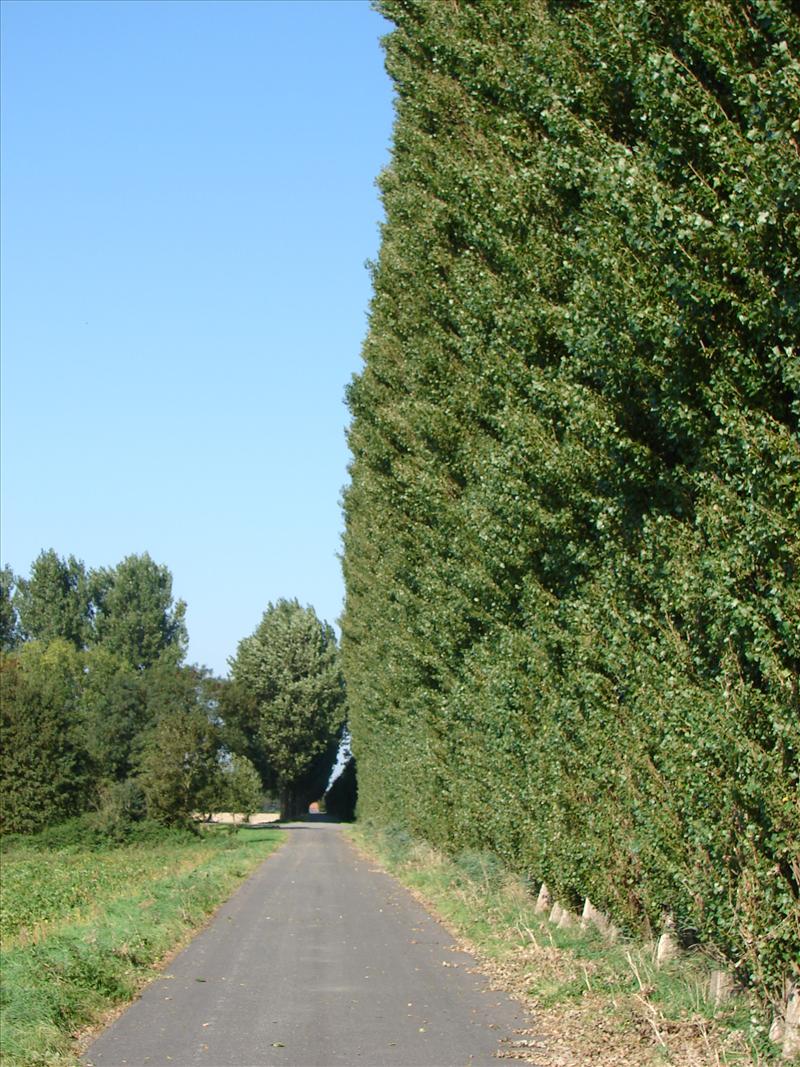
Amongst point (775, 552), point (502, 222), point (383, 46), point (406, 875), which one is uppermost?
point (383, 46)

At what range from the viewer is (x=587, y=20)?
469 inches

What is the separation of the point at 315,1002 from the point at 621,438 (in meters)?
6.07

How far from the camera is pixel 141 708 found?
5419 centimetres

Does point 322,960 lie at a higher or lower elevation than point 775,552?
lower

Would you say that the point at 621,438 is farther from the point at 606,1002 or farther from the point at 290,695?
the point at 290,695

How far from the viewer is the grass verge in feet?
26.3

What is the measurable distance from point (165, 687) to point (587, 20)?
46039 millimetres

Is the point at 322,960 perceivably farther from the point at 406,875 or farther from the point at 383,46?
the point at 383,46

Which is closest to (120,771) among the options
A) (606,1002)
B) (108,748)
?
(108,748)

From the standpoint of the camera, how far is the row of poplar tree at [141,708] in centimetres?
4628

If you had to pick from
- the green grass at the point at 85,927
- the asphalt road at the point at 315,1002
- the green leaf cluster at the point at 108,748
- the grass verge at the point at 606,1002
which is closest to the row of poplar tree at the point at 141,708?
the green leaf cluster at the point at 108,748

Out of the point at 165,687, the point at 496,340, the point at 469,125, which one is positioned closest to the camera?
the point at 496,340

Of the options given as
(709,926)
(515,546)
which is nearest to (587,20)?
(515,546)

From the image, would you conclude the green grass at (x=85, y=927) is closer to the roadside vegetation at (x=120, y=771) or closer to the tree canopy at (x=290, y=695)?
the roadside vegetation at (x=120, y=771)
